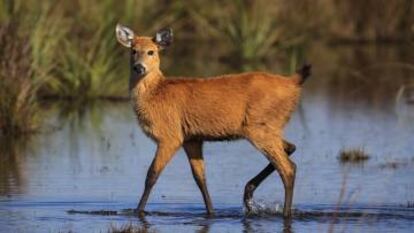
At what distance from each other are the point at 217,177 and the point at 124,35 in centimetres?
243

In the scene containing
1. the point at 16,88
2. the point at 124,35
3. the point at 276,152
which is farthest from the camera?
the point at 16,88

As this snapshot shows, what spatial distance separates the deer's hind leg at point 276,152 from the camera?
13484 millimetres

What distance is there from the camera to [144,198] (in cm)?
1324

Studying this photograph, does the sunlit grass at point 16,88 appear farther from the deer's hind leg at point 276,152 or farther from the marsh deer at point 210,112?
the deer's hind leg at point 276,152

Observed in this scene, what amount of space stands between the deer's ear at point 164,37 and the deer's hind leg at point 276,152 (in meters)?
1.37

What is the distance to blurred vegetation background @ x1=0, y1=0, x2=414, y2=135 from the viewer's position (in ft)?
64.6

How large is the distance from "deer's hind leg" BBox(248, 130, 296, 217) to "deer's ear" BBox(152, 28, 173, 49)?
1368 mm

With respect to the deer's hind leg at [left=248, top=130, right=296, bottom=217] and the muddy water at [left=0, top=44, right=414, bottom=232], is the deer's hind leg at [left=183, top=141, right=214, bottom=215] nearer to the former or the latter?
the muddy water at [left=0, top=44, right=414, bottom=232]

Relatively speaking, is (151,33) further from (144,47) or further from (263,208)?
(263,208)

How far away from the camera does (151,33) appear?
29578 millimetres

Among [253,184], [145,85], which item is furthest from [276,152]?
[145,85]

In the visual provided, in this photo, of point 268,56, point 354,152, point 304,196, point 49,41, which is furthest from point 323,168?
point 268,56

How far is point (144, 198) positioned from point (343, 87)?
12.6m

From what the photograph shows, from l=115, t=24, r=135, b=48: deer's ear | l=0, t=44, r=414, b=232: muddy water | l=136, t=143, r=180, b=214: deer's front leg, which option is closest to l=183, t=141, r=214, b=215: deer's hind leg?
l=0, t=44, r=414, b=232: muddy water
